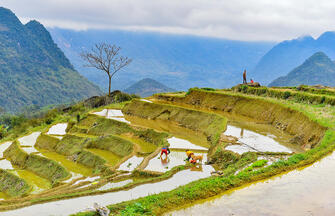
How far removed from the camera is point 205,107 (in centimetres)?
3341

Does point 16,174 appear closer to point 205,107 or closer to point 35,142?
point 35,142

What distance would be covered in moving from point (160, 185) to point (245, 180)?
3711 mm

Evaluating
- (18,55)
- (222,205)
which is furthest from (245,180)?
Answer: (18,55)

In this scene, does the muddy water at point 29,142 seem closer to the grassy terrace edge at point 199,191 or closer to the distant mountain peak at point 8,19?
the grassy terrace edge at point 199,191

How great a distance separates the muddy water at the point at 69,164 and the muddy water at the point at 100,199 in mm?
8072

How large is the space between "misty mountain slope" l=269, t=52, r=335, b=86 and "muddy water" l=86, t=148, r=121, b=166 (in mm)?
101979

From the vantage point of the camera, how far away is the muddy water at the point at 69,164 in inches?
805

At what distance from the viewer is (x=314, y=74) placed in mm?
115500

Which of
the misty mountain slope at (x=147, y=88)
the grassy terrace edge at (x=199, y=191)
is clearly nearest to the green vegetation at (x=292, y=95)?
the grassy terrace edge at (x=199, y=191)

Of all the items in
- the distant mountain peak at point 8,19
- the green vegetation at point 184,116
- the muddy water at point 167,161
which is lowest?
the muddy water at point 167,161

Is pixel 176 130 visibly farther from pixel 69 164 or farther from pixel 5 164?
pixel 5 164

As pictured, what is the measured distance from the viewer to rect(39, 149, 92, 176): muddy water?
20438 mm

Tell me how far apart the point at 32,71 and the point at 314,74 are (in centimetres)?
12654

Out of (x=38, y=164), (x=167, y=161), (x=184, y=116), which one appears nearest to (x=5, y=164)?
(x=38, y=164)
